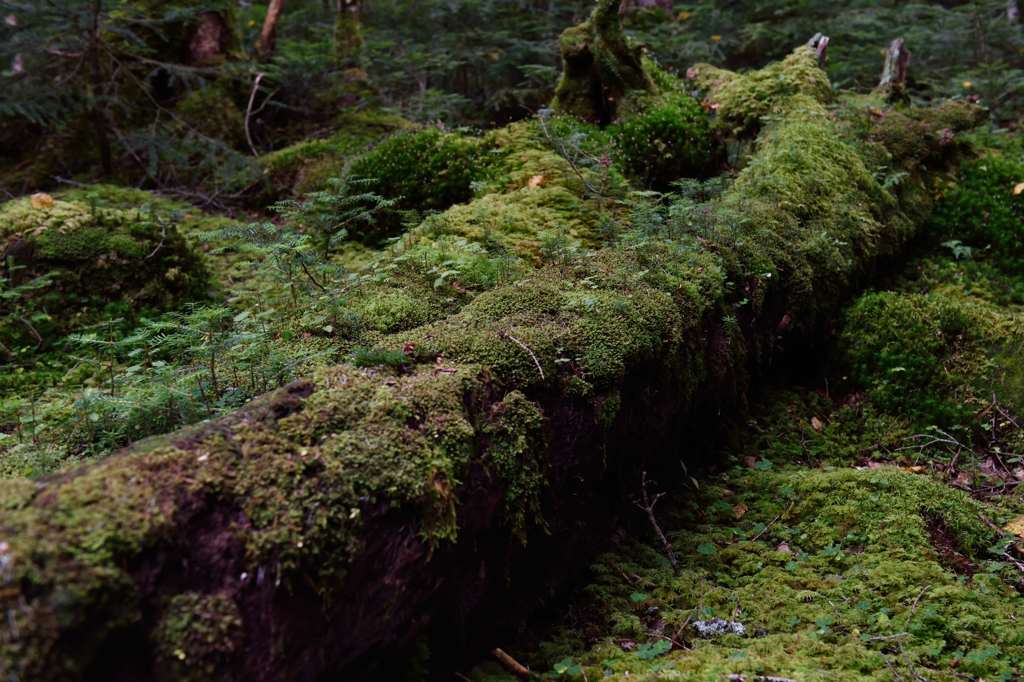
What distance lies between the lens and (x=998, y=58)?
13664 millimetres

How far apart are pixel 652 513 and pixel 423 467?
197 centimetres

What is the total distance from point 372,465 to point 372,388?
1.49ft

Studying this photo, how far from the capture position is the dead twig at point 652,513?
393 centimetres

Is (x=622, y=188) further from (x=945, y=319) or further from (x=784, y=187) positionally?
(x=945, y=319)

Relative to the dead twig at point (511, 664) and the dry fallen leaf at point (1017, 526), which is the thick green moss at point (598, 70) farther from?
the dead twig at point (511, 664)

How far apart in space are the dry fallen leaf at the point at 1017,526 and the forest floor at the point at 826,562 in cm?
1

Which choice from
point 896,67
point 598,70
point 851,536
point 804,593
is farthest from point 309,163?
point 896,67

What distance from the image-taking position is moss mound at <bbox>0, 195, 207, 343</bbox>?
215 inches

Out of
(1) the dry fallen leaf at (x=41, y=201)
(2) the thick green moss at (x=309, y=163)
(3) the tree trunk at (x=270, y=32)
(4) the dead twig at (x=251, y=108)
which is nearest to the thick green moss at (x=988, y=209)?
(2) the thick green moss at (x=309, y=163)

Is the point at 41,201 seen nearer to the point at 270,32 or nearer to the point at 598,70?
the point at 598,70

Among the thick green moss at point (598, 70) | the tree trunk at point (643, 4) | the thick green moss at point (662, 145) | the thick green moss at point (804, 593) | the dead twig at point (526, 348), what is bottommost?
the thick green moss at point (804, 593)

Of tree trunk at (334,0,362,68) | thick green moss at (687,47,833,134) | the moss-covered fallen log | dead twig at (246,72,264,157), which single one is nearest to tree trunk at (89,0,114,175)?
dead twig at (246,72,264,157)

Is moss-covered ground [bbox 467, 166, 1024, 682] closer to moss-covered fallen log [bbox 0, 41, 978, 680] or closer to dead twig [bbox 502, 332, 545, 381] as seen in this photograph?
moss-covered fallen log [bbox 0, 41, 978, 680]

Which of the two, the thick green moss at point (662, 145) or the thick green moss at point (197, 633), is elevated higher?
the thick green moss at point (662, 145)
